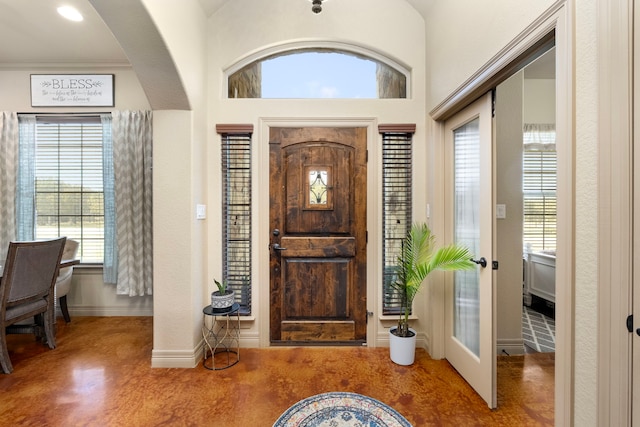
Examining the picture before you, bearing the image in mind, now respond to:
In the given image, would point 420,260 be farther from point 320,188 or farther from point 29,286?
point 29,286

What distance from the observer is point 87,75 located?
11.0ft

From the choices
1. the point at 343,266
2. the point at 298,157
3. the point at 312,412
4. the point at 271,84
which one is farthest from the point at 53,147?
the point at 312,412

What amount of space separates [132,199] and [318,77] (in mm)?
2478

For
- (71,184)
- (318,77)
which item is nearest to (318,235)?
(318,77)

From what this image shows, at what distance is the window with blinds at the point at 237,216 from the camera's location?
2684 mm

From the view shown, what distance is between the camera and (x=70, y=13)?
2.59 metres

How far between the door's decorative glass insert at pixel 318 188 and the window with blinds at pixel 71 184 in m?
2.73

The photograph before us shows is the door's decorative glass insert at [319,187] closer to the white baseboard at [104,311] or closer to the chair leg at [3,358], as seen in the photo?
the white baseboard at [104,311]

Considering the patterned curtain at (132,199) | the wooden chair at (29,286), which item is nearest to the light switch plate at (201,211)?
the patterned curtain at (132,199)

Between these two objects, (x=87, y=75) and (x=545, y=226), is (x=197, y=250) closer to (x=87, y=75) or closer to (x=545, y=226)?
(x=87, y=75)

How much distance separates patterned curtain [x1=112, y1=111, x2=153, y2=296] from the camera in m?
3.25

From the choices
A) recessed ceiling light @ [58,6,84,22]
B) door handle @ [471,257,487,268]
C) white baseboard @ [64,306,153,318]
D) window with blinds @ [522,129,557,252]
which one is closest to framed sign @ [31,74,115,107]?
recessed ceiling light @ [58,6,84,22]

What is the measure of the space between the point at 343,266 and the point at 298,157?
43.6 inches

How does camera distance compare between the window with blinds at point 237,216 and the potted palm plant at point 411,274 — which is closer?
the potted palm plant at point 411,274
